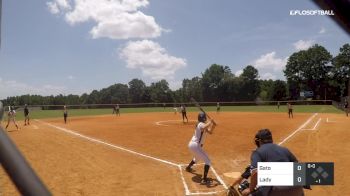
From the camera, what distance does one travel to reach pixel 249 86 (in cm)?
9325

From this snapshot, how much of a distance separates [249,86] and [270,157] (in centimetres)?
8973

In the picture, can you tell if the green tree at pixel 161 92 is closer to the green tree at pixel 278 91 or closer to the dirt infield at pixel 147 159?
the green tree at pixel 278 91

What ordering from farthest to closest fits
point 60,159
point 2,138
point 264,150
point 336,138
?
1. point 336,138
2. point 60,159
3. point 264,150
4. point 2,138

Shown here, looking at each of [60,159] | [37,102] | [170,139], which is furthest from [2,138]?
[37,102]

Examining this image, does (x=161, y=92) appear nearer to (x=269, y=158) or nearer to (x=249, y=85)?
(x=249, y=85)

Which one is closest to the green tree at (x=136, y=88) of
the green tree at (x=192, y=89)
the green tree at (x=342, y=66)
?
the green tree at (x=192, y=89)

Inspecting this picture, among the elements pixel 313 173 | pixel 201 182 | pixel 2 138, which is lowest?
pixel 201 182

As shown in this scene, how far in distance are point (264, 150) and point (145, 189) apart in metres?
4.92

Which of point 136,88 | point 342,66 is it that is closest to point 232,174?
point 342,66

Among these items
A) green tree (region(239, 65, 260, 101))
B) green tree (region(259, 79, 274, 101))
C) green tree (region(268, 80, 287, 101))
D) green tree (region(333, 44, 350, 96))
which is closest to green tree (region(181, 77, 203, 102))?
green tree (region(239, 65, 260, 101))

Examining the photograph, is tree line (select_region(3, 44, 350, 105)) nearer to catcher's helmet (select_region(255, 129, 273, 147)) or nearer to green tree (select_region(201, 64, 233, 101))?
green tree (select_region(201, 64, 233, 101))

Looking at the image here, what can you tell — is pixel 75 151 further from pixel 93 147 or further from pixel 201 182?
pixel 201 182

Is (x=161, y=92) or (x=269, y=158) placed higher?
(x=161, y=92)

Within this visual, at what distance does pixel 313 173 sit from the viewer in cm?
461
